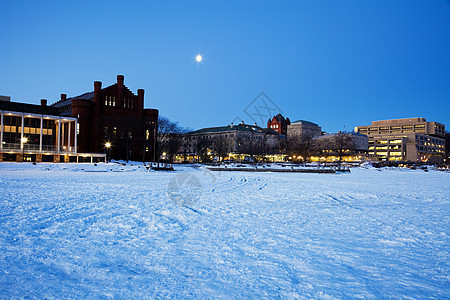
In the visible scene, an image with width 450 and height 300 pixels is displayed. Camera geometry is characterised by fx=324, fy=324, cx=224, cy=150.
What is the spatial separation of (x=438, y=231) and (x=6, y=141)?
6896 cm

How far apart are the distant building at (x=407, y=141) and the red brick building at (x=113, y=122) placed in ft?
433

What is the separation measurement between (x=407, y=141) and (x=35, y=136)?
160 meters

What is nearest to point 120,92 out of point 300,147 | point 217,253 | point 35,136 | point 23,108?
point 23,108

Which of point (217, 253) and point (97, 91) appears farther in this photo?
point (97, 91)

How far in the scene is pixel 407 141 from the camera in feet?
525

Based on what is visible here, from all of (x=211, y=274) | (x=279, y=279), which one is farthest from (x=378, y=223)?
(x=211, y=274)

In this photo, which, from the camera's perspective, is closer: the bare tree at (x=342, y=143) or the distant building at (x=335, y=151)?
the bare tree at (x=342, y=143)

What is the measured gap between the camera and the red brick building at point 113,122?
69250 millimetres

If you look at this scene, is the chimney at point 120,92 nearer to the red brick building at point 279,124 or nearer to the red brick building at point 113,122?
the red brick building at point 113,122

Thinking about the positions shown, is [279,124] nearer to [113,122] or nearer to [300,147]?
[300,147]

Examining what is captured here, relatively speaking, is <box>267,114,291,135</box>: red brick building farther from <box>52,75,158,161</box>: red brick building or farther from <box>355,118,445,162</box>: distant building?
<box>52,75,158,161</box>: red brick building

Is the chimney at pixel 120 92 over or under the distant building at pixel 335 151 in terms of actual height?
over

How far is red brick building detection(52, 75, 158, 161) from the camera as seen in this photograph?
227ft

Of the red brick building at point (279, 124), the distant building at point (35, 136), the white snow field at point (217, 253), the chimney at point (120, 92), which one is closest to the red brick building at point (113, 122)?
the chimney at point (120, 92)
